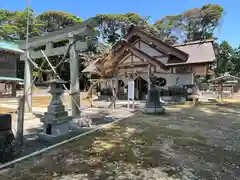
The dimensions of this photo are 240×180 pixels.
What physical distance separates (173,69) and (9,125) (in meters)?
15.1

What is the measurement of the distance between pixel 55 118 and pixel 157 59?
12.6 m

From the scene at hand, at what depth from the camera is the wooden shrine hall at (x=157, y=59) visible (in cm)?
1396

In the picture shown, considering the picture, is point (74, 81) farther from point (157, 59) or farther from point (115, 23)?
point (115, 23)

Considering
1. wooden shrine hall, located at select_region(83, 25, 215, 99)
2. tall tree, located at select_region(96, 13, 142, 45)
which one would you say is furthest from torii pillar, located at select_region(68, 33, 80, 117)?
tall tree, located at select_region(96, 13, 142, 45)

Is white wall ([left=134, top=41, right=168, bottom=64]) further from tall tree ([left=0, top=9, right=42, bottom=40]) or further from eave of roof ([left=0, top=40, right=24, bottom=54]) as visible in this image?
tall tree ([left=0, top=9, right=42, bottom=40])

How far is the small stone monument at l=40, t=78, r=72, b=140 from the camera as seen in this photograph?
16.4 feet

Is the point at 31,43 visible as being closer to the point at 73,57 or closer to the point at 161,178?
the point at 73,57

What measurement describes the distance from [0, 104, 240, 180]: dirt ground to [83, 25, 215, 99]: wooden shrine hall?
27.9 ft

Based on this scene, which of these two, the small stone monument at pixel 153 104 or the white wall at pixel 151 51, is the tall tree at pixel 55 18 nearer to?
the white wall at pixel 151 51

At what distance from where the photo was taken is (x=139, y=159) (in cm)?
376

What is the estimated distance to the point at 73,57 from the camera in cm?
661

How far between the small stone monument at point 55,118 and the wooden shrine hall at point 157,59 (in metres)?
7.97

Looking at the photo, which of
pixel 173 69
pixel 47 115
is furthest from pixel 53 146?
pixel 173 69

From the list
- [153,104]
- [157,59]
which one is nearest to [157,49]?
[157,59]
